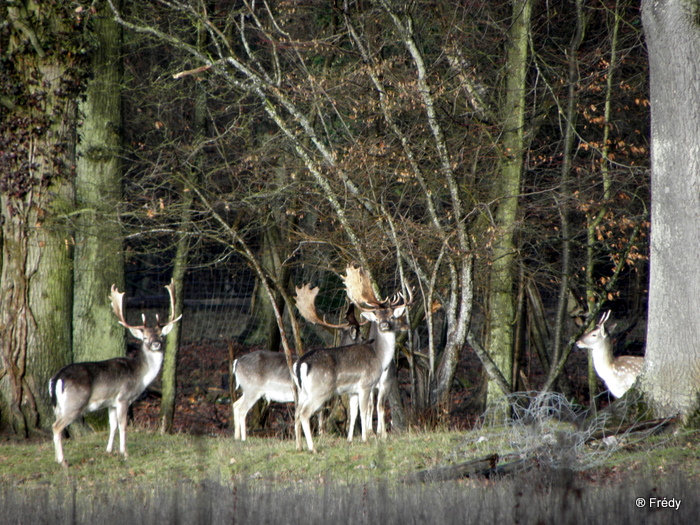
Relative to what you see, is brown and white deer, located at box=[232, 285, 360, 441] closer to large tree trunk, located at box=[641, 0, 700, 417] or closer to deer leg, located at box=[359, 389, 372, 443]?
deer leg, located at box=[359, 389, 372, 443]

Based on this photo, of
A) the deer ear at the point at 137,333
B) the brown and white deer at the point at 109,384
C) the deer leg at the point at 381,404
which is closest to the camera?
the brown and white deer at the point at 109,384

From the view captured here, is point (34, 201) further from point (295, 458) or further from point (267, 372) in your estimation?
point (295, 458)

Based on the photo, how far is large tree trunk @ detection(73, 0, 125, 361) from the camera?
10.7 m

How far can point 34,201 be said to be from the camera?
33.6 ft

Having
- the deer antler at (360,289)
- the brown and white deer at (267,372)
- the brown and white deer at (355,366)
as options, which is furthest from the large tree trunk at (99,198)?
the brown and white deer at (355,366)

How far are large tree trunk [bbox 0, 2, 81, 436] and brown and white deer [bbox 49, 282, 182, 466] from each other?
102 cm

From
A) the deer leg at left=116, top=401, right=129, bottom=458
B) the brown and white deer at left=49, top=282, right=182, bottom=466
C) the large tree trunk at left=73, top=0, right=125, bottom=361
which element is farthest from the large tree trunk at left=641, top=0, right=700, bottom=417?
the large tree trunk at left=73, top=0, right=125, bottom=361

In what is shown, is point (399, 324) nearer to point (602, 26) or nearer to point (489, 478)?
point (489, 478)

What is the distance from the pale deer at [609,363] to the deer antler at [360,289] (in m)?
2.84

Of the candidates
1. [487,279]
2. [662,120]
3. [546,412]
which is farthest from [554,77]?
[546,412]

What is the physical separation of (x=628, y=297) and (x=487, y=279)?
5.11 metres

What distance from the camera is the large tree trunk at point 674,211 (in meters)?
7.45

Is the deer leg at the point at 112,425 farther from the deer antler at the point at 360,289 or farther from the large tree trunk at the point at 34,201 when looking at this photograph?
the deer antler at the point at 360,289

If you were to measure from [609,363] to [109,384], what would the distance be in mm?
5892
